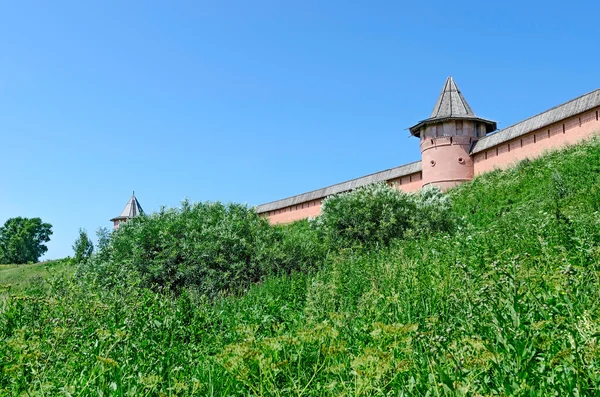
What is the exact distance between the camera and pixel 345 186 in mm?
30500

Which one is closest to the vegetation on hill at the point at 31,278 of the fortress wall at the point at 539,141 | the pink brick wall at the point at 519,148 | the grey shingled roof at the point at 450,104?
the pink brick wall at the point at 519,148

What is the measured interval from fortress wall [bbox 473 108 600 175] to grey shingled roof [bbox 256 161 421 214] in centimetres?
367

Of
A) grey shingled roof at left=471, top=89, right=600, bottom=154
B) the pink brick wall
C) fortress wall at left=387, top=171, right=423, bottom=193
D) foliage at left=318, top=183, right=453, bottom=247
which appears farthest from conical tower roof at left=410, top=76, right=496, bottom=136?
foliage at left=318, top=183, right=453, bottom=247

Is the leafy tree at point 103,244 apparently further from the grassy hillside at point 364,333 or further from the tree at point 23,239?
the tree at point 23,239

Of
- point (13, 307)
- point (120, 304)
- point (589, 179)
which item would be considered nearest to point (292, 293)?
point (120, 304)

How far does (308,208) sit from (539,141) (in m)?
14.0

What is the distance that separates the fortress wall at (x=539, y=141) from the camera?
1884 cm

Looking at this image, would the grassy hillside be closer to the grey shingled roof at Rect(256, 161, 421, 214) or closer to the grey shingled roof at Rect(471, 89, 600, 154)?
the grey shingled roof at Rect(471, 89, 600, 154)

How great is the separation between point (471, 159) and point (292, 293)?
18.5 meters

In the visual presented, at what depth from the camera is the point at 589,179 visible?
44.7ft

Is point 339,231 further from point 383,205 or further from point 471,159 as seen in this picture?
point 471,159

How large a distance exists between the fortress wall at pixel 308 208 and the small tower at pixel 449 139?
4.09 feet

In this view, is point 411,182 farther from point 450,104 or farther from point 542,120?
point 542,120

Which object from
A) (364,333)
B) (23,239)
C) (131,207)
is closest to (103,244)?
(364,333)
